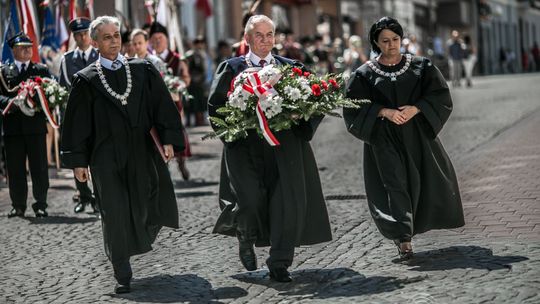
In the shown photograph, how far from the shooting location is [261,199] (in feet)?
24.9

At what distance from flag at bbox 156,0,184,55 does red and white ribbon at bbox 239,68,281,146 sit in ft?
27.4

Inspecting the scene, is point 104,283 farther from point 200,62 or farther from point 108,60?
point 200,62

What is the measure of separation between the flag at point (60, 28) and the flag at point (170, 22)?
1.58 meters

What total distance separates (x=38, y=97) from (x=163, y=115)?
14.2 feet

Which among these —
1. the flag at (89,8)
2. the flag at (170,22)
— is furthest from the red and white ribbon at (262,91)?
the flag at (89,8)

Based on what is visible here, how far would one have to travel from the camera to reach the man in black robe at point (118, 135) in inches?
294

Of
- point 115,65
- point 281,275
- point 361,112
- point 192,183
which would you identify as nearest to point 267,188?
point 281,275

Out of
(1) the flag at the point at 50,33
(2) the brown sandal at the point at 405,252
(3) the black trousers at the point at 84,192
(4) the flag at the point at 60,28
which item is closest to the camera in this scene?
(2) the brown sandal at the point at 405,252

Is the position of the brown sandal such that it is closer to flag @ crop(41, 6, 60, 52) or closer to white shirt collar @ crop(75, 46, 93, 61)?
white shirt collar @ crop(75, 46, 93, 61)

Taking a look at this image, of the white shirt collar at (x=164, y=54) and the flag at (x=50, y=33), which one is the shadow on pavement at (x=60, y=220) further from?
the flag at (x=50, y=33)

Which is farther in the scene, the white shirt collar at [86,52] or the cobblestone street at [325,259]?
the white shirt collar at [86,52]

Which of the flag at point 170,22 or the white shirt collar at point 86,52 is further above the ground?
the flag at point 170,22

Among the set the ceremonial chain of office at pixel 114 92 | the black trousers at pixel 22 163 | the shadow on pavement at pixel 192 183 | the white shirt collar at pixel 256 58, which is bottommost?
the shadow on pavement at pixel 192 183

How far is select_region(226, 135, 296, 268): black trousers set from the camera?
24.4ft
